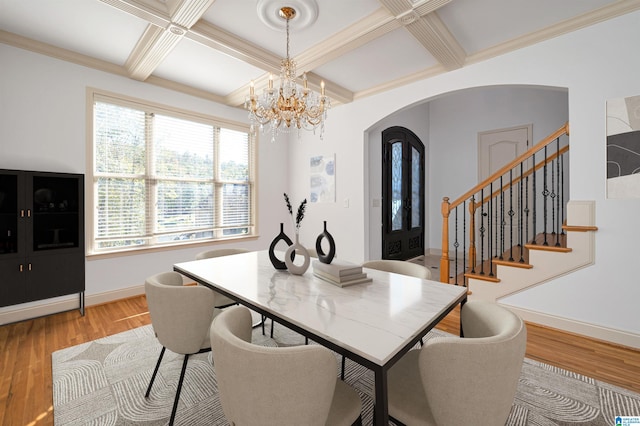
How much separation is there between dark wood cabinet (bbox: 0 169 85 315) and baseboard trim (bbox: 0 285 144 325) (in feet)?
0.57

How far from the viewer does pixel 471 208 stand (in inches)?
149

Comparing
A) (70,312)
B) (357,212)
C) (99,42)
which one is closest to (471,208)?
(357,212)

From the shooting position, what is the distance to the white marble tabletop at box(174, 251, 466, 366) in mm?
997

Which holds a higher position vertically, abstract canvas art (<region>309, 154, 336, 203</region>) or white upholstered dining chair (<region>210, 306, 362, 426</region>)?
abstract canvas art (<region>309, 154, 336, 203</region>)

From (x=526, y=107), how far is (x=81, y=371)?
22.8 feet

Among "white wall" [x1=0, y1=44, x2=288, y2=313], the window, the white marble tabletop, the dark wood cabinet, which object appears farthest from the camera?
the window

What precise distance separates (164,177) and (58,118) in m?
1.21

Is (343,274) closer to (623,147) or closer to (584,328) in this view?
(584,328)

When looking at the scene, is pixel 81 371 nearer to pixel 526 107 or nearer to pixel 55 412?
A: pixel 55 412

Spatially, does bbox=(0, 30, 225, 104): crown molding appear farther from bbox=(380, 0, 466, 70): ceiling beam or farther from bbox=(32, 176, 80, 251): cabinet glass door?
bbox=(380, 0, 466, 70): ceiling beam

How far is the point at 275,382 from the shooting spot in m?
0.85

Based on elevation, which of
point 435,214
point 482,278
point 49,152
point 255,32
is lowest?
point 482,278

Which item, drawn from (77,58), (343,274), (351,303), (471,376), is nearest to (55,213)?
(77,58)

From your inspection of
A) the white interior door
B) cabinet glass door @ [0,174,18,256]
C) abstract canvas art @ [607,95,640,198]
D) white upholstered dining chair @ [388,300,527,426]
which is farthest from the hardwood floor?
the white interior door
